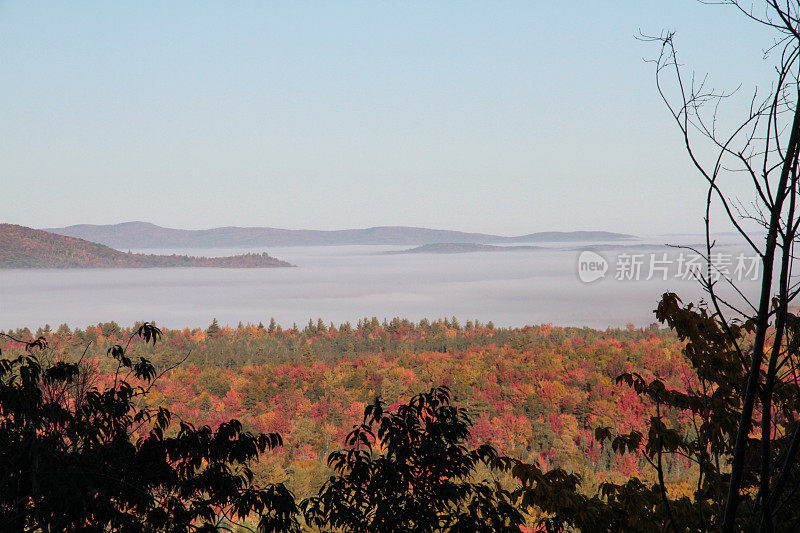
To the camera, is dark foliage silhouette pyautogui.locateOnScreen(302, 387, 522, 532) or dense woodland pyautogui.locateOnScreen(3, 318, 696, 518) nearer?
dark foliage silhouette pyautogui.locateOnScreen(302, 387, 522, 532)

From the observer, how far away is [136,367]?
7.02 m

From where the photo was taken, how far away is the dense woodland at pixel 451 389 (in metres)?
51.8

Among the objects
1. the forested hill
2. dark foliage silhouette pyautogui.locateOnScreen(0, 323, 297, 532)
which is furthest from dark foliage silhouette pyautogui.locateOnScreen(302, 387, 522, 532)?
the forested hill

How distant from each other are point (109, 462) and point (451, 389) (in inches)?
1708

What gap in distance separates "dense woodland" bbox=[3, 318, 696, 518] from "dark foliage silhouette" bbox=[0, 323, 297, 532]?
31796 millimetres

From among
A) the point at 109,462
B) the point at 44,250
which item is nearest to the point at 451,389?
the point at 109,462

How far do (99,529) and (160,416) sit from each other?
2030mm

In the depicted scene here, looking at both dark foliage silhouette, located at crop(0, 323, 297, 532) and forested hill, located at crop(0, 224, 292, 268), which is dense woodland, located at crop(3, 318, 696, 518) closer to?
dark foliage silhouette, located at crop(0, 323, 297, 532)

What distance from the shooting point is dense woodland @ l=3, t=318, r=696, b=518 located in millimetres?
51750

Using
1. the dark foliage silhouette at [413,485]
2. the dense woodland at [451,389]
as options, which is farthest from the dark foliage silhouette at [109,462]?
the dense woodland at [451,389]

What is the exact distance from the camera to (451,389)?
48.4m

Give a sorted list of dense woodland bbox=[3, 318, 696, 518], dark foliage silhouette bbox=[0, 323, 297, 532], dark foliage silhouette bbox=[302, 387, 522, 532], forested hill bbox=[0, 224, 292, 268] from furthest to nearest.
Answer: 1. forested hill bbox=[0, 224, 292, 268]
2. dense woodland bbox=[3, 318, 696, 518]
3. dark foliage silhouette bbox=[302, 387, 522, 532]
4. dark foliage silhouette bbox=[0, 323, 297, 532]

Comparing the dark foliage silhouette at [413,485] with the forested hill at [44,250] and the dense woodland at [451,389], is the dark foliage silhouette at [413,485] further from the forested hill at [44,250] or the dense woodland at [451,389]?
the forested hill at [44,250]

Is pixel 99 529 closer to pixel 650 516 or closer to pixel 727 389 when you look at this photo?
pixel 650 516
